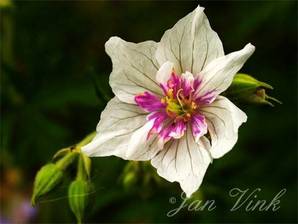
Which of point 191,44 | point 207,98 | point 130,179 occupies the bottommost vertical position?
point 130,179

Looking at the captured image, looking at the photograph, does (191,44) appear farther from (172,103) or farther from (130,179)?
(130,179)

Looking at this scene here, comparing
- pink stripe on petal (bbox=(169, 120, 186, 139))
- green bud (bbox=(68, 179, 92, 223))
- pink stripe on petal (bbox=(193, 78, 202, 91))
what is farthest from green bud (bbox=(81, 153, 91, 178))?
pink stripe on petal (bbox=(193, 78, 202, 91))

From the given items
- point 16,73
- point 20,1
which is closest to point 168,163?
point 16,73

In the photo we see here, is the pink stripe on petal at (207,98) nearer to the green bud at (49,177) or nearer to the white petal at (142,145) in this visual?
the white petal at (142,145)

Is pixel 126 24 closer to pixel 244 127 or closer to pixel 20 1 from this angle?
pixel 20 1

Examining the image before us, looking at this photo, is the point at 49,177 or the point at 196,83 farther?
the point at 49,177

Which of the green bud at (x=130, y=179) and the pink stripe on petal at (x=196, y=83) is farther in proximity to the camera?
the green bud at (x=130, y=179)

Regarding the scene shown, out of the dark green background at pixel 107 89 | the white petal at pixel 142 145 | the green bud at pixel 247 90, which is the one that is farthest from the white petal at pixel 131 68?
the dark green background at pixel 107 89

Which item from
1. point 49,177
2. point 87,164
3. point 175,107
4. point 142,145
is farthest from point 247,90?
point 49,177
